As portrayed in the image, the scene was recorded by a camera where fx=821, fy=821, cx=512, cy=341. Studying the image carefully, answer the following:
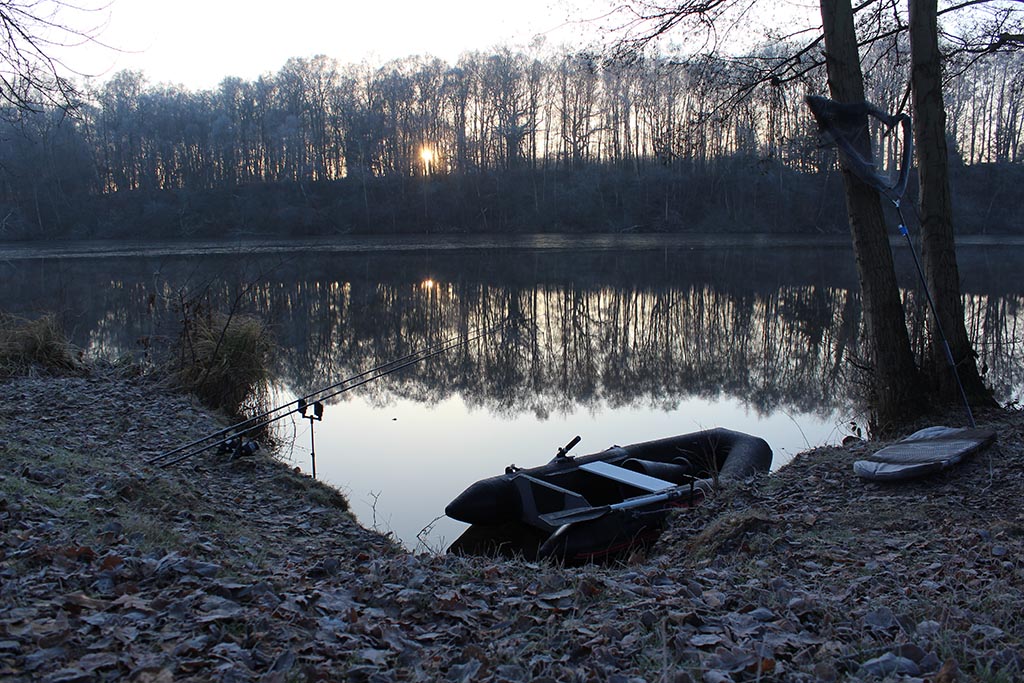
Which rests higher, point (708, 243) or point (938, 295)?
point (708, 243)

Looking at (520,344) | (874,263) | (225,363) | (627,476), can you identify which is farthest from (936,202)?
(520,344)

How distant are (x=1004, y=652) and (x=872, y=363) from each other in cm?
718

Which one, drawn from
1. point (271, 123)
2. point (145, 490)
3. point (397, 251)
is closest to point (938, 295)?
point (145, 490)

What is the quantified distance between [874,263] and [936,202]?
0.90 meters

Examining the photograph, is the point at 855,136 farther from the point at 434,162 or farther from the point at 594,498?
the point at 434,162

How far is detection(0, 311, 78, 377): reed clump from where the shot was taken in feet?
35.2

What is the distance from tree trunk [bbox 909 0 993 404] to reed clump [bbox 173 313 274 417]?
836 centimetres

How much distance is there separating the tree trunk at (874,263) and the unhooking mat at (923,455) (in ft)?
5.46

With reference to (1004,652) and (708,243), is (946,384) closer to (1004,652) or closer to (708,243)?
(1004,652)

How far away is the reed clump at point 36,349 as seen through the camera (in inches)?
422

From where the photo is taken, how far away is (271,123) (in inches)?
2539

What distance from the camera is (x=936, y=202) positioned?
28.6ft

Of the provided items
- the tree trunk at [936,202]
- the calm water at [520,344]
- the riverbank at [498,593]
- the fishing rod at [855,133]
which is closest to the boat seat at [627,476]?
the riverbank at [498,593]

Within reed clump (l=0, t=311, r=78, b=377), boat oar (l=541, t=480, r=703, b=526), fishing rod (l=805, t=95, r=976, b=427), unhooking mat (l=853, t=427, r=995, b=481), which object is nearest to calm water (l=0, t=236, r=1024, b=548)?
reed clump (l=0, t=311, r=78, b=377)
